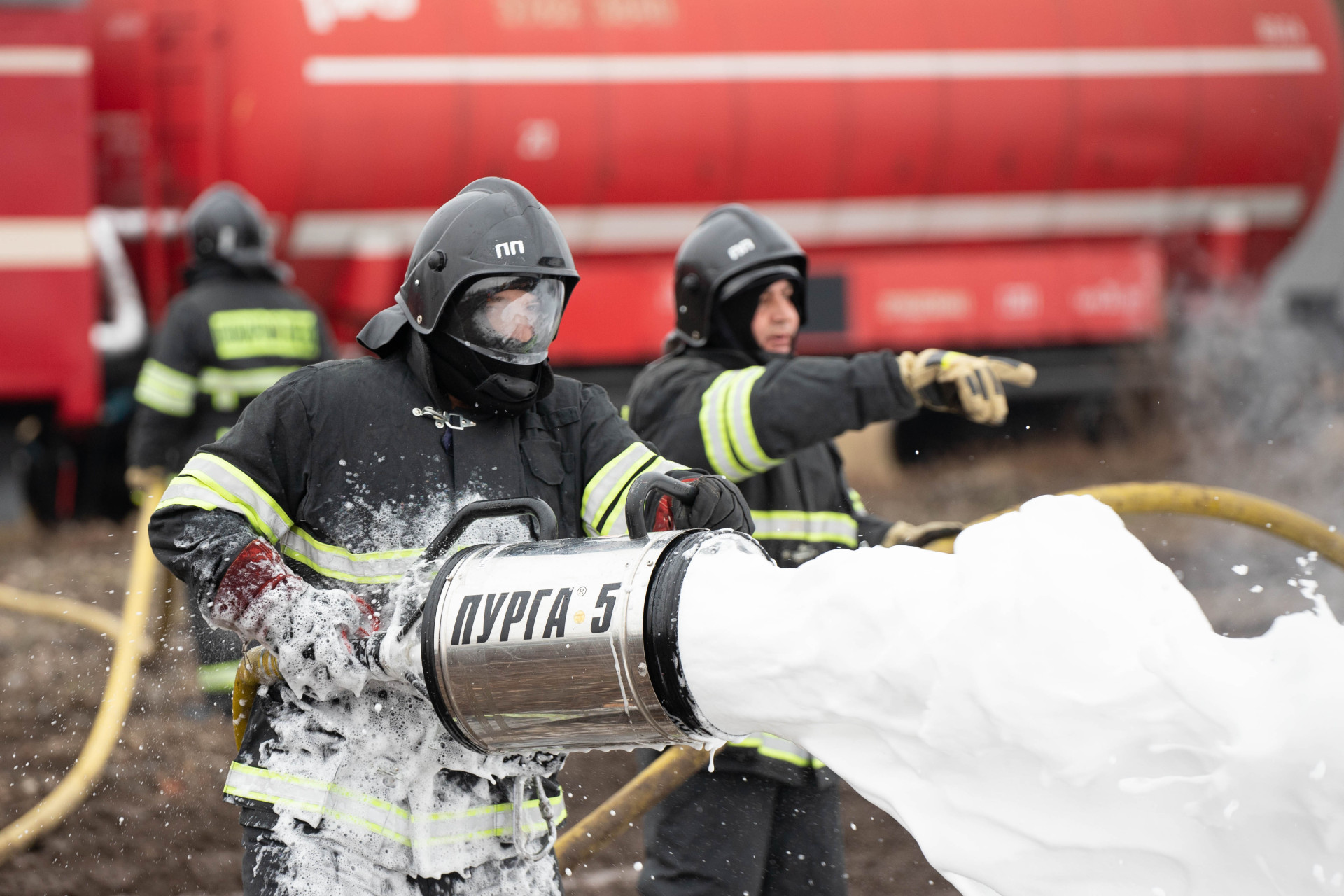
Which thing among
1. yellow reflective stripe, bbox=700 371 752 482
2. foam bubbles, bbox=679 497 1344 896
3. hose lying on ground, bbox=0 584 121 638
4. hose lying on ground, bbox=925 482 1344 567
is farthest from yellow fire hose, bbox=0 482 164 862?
hose lying on ground, bbox=925 482 1344 567

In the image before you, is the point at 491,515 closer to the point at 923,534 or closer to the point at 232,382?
the point at 923,534

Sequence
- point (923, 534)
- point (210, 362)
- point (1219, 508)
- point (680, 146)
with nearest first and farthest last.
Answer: point (923, 534) → point (1219, 508) → point (210, 362) → point (680, 146)

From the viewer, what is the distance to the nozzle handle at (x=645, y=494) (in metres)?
2.17

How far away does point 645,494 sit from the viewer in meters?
2.20

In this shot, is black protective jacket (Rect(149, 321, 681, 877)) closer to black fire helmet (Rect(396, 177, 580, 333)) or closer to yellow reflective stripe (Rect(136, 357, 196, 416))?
black fire helmet (Rect(396, 177, 580, 333))

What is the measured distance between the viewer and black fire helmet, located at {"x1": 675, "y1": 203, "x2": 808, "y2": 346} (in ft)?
11.4

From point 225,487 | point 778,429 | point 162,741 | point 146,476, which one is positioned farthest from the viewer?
point 146,476

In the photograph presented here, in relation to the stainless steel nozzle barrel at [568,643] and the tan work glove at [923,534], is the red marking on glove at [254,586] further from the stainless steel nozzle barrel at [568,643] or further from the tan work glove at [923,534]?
the tan work glove at [923,534]

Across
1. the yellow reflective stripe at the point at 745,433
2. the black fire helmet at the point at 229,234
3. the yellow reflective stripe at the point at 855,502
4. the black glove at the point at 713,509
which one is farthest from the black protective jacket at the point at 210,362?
the black glove at the point at 713,509

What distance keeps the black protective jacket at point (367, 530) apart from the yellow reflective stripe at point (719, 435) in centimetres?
66

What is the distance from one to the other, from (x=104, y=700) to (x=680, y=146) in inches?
199

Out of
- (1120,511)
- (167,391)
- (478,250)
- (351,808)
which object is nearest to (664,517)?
(478,250)

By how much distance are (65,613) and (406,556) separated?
12.6 feet

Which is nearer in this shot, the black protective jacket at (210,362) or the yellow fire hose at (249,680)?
the yellow fire hose at (249,680)
